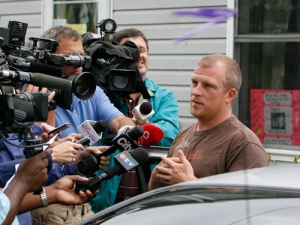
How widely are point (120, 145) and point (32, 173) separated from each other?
0.78 m

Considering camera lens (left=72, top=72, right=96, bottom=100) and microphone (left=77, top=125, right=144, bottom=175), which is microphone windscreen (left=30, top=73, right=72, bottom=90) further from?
microphone (left=77, top=125, right=144, bottom=175)

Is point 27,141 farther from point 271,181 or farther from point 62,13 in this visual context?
point 62,13

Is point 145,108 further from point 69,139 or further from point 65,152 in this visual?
point 65,152

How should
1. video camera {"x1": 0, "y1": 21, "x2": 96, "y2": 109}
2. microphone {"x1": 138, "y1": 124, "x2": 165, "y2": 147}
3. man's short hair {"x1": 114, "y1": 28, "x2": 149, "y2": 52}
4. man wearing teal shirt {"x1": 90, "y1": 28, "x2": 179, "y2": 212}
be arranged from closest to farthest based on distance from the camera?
video camera {"x1": 0, "y1": 21, "x2": 96, "y2": 109} → microphone {"x1": 138, "y1": 124, "x2": 165, "y2": 147} → man wearing teal shirt {"x1": 90, "y1": 28, "x2": 179, "y2": 212} → man's short hair {"x1": 114, "y1": 28, "x2": 149, "y2": 52}

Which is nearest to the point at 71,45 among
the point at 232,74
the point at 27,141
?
the point at 232,74

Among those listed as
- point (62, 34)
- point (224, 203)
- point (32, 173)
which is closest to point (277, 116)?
point (62, 34)

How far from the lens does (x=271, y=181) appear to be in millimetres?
2492

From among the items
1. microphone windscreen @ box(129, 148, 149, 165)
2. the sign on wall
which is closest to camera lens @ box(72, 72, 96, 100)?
microphone windscreen @ box(129, 148, 149, 165)

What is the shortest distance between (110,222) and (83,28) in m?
6.80

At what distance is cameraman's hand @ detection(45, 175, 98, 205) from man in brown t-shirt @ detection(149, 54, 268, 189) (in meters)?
0.37

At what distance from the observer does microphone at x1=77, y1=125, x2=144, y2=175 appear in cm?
404

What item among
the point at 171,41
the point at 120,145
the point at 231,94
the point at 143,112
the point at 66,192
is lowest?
the point at 66,192

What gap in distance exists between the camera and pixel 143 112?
15.2 feet

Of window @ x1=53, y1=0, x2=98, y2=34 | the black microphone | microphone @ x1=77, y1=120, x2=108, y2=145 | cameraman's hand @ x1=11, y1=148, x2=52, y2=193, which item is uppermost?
window @ x1=53, y1=0, x2=98, y2=34
